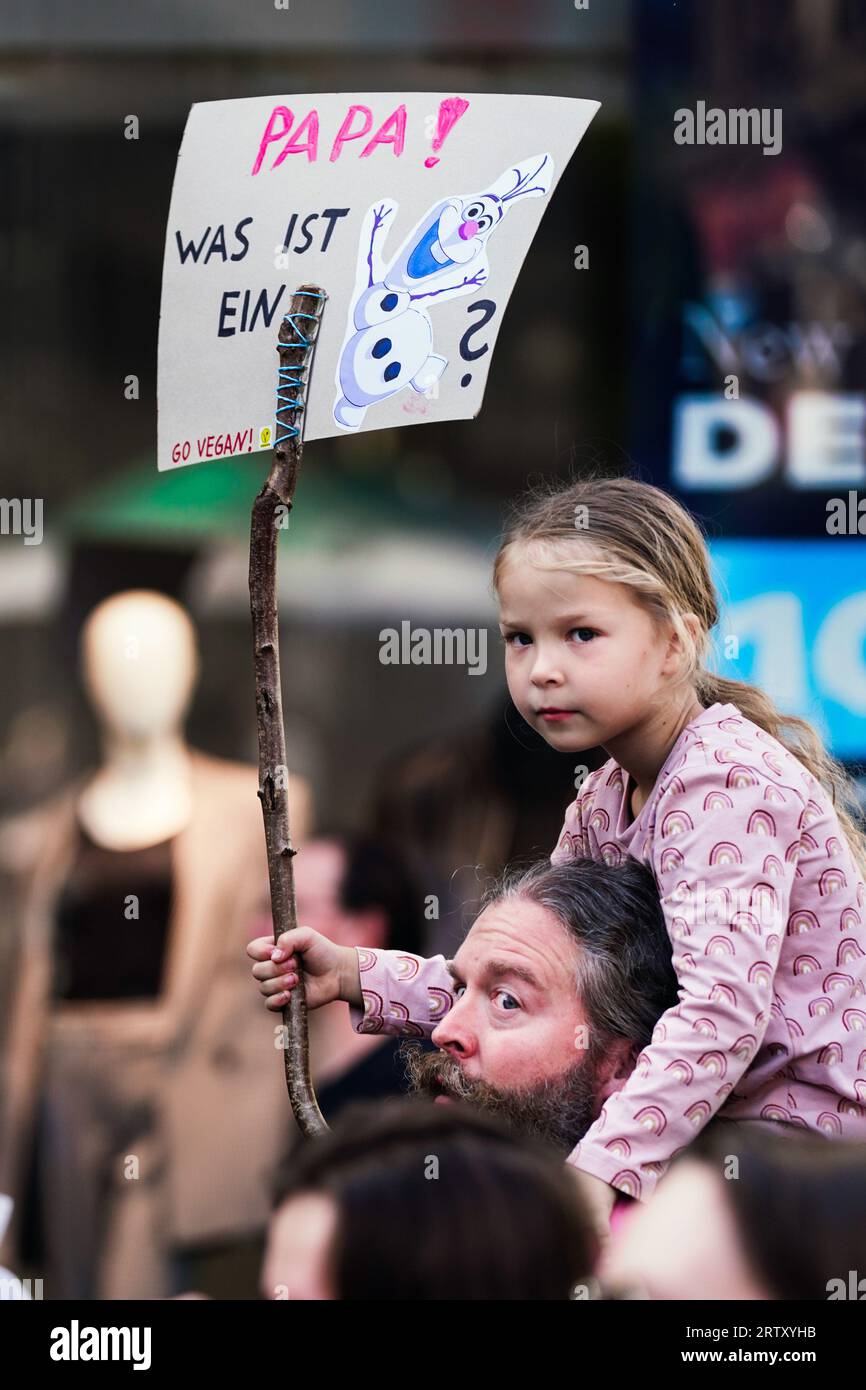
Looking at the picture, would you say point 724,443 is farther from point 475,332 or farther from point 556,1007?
point 556,1007

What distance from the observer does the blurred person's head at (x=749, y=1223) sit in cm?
190

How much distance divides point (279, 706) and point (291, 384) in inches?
14.9

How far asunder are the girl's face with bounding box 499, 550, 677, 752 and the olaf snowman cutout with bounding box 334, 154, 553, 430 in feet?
0.93

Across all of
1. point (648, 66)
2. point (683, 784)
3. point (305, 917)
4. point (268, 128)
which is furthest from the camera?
point (305, 917)

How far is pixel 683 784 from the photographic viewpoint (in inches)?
74.3

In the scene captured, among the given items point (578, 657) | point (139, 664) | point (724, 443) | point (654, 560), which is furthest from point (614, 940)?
point (139, 664)

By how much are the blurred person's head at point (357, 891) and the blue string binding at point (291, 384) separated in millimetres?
1361

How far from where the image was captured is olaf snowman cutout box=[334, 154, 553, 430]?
78.7 inches

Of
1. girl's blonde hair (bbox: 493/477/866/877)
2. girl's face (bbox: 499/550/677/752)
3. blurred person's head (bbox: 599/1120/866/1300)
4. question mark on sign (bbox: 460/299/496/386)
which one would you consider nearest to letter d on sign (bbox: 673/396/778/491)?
girl's blonde hair (bbox: 493/477/866/877)

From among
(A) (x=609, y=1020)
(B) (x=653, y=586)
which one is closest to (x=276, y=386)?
(B) (x=653, y=586)

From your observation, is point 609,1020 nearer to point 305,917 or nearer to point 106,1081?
point 305,917

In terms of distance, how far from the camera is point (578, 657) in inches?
74.9

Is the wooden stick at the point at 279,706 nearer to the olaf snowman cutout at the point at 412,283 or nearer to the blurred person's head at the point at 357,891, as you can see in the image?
the olaf snowman cutout at the point at 412,283

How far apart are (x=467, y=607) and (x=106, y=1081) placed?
1110 mm
